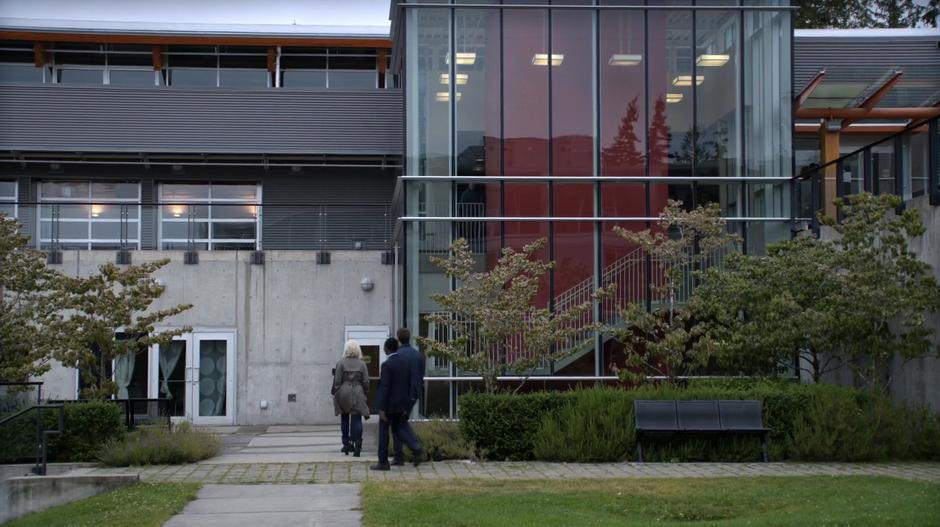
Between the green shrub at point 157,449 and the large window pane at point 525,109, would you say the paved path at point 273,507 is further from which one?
the large window pane at point 525,109

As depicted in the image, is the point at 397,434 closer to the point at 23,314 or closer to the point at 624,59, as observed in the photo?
the point at 23,314

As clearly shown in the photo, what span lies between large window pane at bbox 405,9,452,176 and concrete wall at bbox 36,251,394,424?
16.7 feet

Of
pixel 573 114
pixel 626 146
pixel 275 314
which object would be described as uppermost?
Answer: pixel 573 114

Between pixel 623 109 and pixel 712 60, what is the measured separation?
2.02 metres

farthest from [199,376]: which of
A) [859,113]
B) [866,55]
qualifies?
[866,55]

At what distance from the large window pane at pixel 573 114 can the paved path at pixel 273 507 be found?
1028 cm

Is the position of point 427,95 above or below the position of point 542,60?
below

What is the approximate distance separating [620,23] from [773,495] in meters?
12.2

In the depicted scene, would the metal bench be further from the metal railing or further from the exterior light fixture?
the metal railing

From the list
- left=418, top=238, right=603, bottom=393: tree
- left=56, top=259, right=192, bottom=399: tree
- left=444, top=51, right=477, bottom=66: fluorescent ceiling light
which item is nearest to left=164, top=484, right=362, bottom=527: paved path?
left=418, top=238, right=603, bottom=393: tree

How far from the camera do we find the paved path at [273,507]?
9.82 metres

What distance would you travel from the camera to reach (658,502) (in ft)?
34.8

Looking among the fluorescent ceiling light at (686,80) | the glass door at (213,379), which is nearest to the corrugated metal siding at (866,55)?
the fluorescent ceiling light at (686,80)

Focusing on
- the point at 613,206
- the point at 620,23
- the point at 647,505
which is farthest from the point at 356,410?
the point at 620,23
